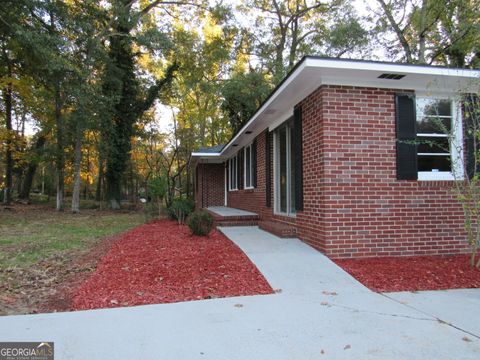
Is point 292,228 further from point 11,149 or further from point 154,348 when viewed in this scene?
point 11,149

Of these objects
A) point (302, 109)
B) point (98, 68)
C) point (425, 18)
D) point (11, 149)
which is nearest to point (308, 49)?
point (425, 18)

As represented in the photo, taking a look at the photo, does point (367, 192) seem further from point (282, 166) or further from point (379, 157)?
point (282, 166)

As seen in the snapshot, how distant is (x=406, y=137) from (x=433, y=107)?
32.6 inches

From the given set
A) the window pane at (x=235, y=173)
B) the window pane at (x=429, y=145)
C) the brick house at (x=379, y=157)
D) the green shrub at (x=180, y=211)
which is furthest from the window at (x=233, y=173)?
the window pane at (x=429, y=145)

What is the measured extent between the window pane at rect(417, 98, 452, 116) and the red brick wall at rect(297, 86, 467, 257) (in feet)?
2.12

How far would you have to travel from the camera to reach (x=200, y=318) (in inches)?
135

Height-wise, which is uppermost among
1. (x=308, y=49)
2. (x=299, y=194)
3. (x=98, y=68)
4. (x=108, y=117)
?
(x=308, y=49)

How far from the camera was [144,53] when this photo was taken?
71.3 feet

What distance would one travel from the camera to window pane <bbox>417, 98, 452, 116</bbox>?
6188 millimetres

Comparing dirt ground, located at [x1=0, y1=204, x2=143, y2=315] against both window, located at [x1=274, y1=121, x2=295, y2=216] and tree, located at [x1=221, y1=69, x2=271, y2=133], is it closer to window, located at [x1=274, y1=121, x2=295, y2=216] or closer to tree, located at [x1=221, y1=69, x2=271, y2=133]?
window, located at [x1=274, y1=121, x2=295, y2=216]

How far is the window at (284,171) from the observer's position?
812 centimetres

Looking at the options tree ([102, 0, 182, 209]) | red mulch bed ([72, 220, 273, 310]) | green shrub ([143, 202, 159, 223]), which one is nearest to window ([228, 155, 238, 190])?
green shrub ([143, 202, 159, 223])

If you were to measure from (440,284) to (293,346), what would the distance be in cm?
280

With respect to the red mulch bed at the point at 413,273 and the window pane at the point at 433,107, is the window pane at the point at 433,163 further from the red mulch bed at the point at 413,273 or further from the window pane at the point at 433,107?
the red mulch bed at the point at 413,273
